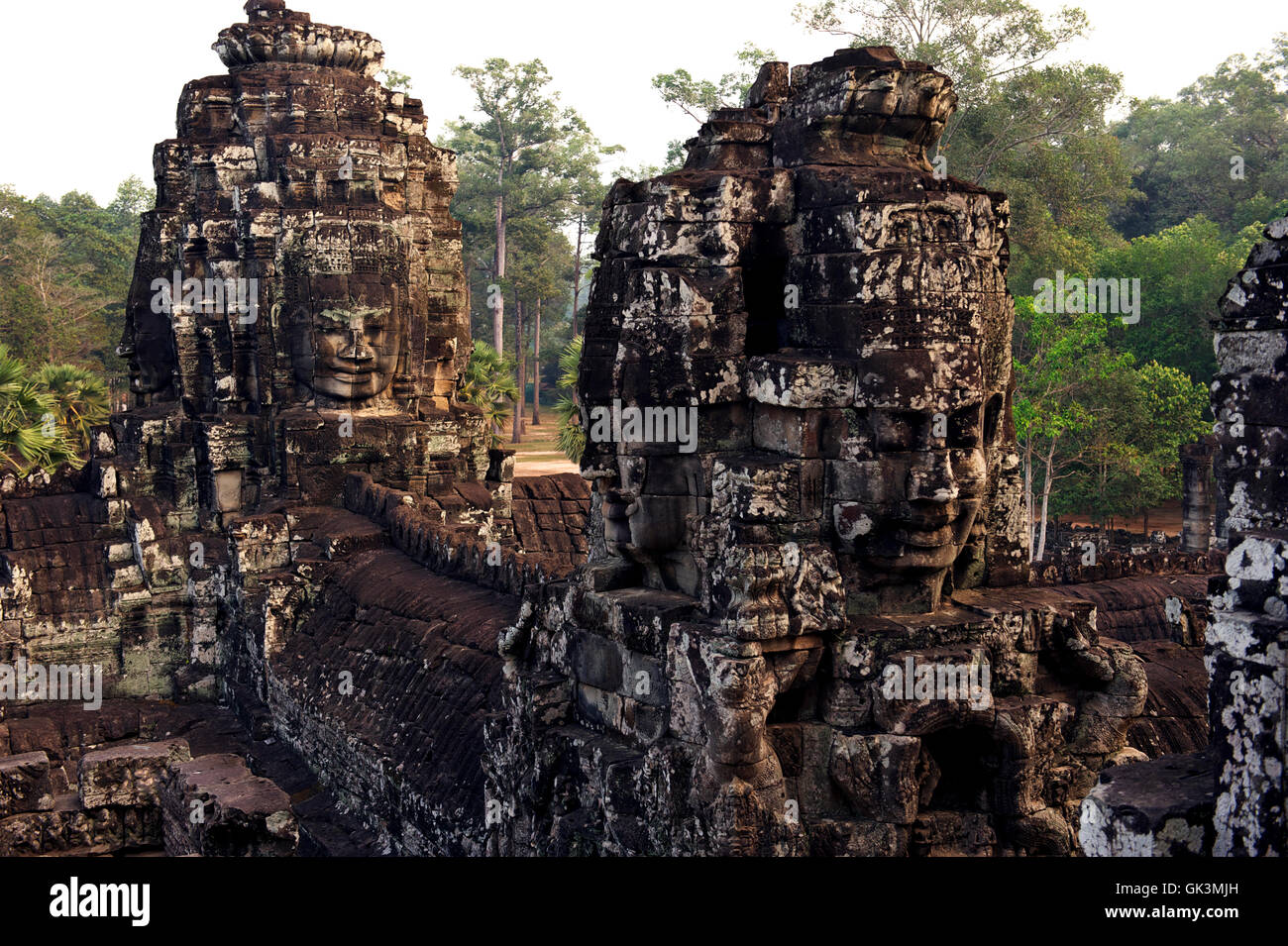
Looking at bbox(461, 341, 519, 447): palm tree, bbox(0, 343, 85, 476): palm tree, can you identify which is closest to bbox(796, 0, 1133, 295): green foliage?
bbox(461, 341, 519, 447): palm tree

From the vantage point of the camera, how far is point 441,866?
17.0 feet

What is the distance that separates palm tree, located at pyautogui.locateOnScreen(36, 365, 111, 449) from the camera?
27925mm

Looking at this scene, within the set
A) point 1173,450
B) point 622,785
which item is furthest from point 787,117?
point 1173,450

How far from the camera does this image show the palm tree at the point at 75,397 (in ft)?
91.6

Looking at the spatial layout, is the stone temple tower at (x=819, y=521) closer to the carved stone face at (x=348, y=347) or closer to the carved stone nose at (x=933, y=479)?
the carved stone nose at (x=933, y=479)

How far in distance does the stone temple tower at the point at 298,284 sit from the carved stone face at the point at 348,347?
0.02m

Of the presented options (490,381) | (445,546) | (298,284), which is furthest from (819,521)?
(490,381)

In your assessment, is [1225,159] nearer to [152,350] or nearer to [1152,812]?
[152,350]

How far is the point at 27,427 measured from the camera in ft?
75.8

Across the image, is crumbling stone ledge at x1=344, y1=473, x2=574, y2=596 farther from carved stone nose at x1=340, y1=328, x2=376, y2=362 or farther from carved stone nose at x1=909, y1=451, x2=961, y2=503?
carved stone nose at x1=909, y1=451, x2=961, y2=503

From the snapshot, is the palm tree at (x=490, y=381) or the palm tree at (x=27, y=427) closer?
the palm tree at (x=27, y=427)

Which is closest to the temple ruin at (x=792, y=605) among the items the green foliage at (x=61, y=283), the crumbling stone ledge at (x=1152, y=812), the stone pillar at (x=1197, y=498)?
the crumbling stone ledge at (x=1152, y=812)

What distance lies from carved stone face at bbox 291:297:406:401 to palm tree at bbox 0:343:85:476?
6984 mm

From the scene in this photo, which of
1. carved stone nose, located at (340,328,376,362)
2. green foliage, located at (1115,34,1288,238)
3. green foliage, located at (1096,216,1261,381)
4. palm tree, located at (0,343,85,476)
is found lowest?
palm tree, located at (0,343,85,476)
